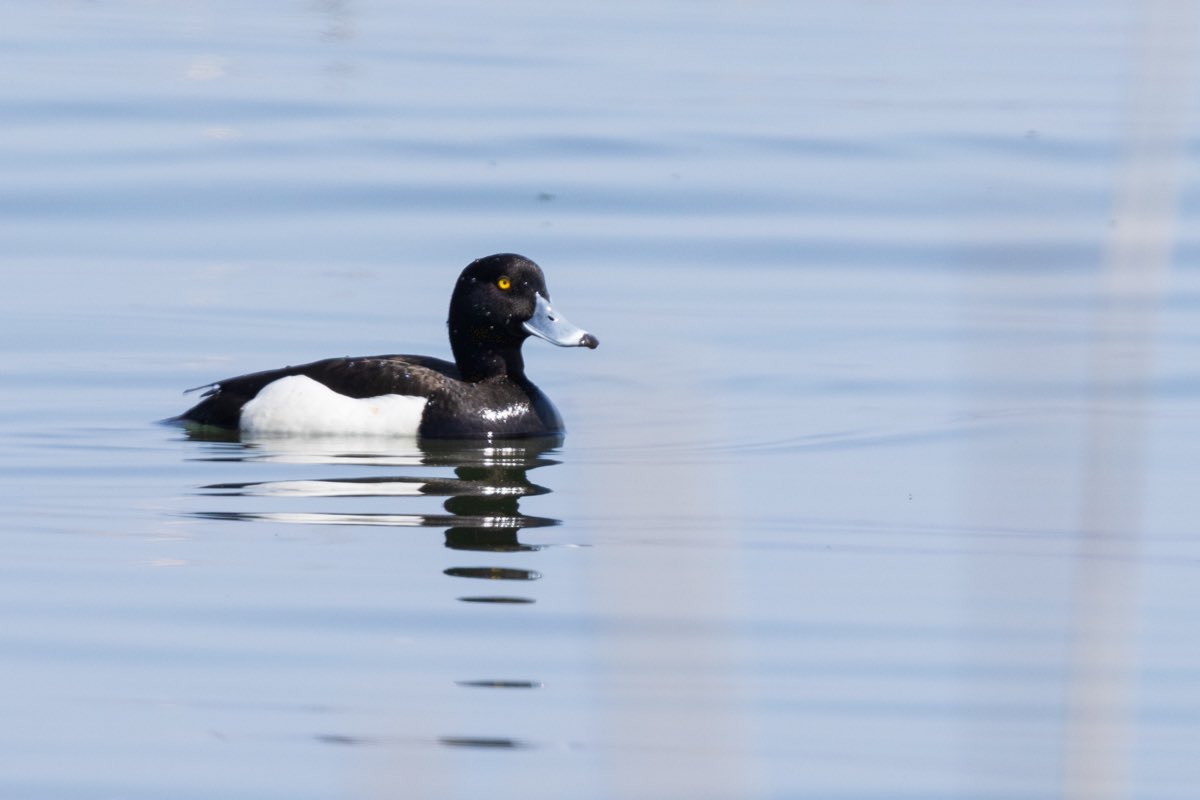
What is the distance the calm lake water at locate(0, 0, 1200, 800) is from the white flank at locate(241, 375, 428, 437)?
177 mm

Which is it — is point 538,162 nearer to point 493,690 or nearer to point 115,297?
point 115,297

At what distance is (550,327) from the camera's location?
9.66 meters

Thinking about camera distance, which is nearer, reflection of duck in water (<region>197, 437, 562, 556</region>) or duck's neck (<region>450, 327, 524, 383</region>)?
reflection of duck in water (<region>197, 437, 562, 556</region>)

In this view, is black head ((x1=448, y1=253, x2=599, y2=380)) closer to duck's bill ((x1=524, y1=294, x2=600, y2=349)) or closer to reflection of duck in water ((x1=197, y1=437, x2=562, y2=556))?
duck's bill ((x1=524, y1=294, x2=600, y2=349))

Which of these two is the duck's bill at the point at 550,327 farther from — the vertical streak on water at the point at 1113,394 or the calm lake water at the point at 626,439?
the vertical streak on water at the point at 1113,394

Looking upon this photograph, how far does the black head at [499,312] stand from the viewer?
9.66 m

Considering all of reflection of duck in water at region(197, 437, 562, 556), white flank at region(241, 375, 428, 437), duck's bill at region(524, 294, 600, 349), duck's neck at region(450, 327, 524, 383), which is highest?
duck's bill at region(524, 294, 600, 349)

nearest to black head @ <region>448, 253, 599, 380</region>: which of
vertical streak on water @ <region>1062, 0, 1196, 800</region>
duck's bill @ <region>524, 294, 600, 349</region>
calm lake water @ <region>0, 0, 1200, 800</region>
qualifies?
duck's bill @ <region>524, 294, 600, 349</region>

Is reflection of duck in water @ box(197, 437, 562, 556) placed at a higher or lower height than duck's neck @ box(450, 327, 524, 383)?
lower

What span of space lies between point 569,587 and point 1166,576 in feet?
6.11

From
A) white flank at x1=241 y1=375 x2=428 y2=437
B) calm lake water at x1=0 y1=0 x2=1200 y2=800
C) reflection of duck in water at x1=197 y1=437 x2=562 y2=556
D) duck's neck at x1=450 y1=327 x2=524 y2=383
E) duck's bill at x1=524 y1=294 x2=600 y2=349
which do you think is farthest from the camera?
duck's neck at x1=450 y1=327 x2=524 y2=383

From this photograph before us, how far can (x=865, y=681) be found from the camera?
17.5ft

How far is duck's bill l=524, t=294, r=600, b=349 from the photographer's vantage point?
377 inches

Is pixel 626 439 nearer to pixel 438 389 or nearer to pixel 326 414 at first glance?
pixel 438 389
